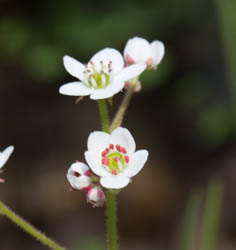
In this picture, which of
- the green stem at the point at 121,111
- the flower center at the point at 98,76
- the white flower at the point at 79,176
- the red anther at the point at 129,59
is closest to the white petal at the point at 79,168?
the white flower at the point at 79,176

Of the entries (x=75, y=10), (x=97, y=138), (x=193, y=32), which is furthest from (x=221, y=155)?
(x=97, y=138)

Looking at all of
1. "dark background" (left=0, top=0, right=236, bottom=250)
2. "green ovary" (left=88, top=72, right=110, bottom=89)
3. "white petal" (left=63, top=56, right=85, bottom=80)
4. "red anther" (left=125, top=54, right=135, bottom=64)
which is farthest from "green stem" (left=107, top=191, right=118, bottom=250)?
"dark background" (left=0, top=0, right=236, bottom=250)

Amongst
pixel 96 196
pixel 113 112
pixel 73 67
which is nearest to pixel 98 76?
pixel 73 67

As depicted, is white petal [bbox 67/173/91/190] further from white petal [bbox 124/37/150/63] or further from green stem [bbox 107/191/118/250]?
white petal [bbox 124/37/150/63]

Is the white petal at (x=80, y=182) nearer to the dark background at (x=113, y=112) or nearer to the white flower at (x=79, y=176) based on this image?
the white flower at (x=79, y=176)

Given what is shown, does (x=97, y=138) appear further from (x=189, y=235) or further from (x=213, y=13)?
(x=213, y=13)

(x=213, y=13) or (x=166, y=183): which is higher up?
(x=213, y=13)
